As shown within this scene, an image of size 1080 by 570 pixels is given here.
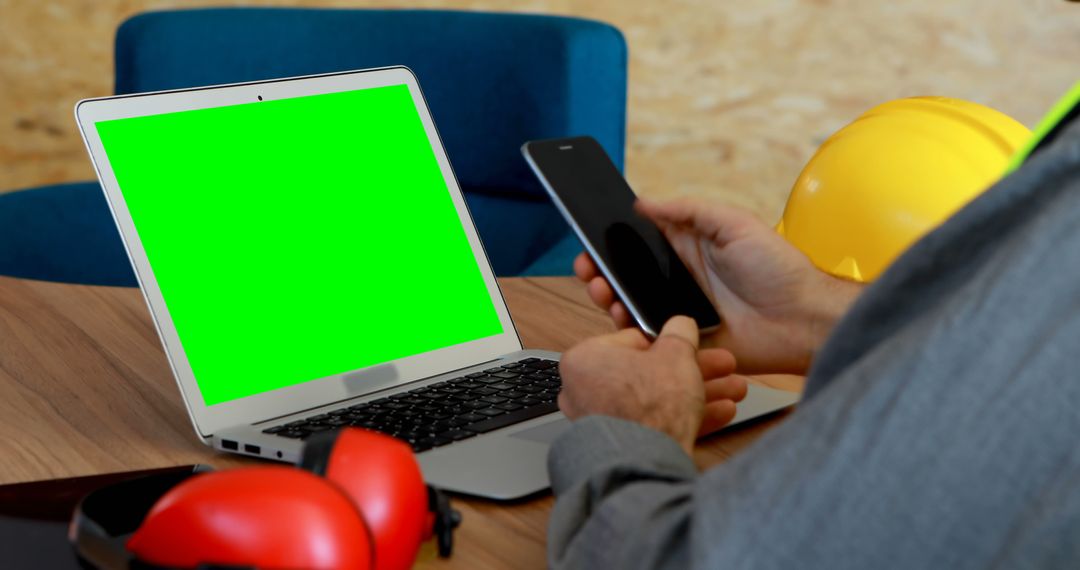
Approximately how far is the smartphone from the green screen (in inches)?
4.4

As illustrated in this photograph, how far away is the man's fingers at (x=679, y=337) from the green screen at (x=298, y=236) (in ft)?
0.79

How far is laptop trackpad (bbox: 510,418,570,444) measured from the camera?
792 millimetres

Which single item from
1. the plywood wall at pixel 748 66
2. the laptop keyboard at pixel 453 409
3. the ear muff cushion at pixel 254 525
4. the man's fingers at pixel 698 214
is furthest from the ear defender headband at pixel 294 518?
the plywood wall at pixel 748 66

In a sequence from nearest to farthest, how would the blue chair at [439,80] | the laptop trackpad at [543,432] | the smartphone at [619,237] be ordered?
the laptop trackpad at [543,432] < the smartphone at [619,237] < the blue chair at [439,80]

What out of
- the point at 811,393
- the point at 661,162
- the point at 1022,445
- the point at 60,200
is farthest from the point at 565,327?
the point at 661,162

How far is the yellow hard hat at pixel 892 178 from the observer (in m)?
0.99

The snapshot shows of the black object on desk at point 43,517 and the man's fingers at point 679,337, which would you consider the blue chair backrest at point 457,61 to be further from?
the black object on desk at point 43,517

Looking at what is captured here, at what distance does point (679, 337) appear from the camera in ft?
2.55

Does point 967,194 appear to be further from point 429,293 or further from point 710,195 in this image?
point 710,195

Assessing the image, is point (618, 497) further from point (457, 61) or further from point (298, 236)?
point (457, 61)

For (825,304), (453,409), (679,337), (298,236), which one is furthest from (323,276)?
(825,304)

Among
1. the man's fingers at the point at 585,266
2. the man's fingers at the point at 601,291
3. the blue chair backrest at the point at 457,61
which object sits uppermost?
the man's fingers at the point at 585,266

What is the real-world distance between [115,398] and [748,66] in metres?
2.05

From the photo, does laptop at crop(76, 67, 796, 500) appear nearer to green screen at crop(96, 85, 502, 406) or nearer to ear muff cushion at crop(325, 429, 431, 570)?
green screen at crop(96, 85, 502, 406)
